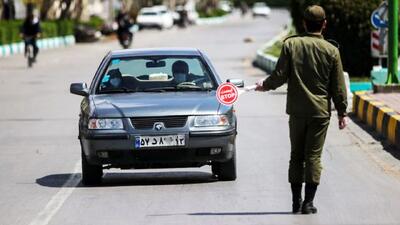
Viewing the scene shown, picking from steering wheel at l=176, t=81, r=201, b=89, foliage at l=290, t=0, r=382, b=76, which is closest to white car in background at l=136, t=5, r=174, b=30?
foliage at l=290, t=0, r=382, b=76

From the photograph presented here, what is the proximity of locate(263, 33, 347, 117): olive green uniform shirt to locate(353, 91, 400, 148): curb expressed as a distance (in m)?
6.14

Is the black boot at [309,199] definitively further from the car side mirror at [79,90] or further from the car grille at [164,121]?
the car side mirror at [79,90]

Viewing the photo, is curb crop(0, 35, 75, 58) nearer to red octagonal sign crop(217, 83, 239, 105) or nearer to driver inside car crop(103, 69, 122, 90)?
driver inside car crop(103, 69, 122, 90)

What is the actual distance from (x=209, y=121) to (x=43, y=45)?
49.0m

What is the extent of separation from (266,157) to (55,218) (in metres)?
5.39

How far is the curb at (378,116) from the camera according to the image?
1653cm

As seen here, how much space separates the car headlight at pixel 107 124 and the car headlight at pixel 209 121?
2.51 ft

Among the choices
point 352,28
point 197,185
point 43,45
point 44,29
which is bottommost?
point 43,45

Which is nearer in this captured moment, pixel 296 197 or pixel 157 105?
pixel 296 197

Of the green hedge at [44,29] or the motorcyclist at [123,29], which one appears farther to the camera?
the green hedge at [44,29]

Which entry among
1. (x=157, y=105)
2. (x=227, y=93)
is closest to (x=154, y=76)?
(x=157, y=105)

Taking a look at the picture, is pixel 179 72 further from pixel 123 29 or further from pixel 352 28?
pixel 123 29

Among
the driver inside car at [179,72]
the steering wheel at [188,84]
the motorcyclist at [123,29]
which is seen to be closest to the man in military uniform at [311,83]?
the steering wheel at [188,84]

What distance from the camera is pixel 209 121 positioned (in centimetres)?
1232
